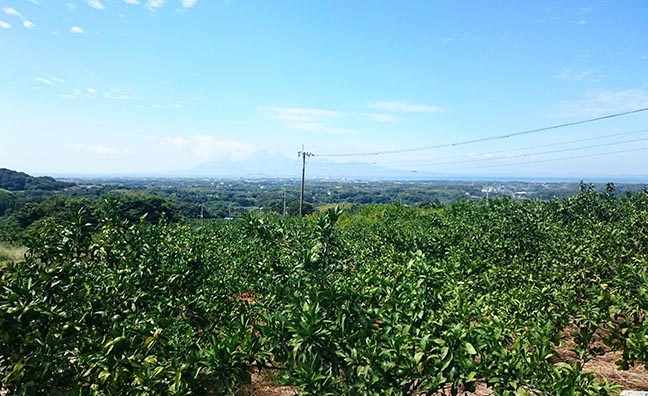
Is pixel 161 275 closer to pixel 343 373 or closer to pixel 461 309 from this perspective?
pixel 343 373

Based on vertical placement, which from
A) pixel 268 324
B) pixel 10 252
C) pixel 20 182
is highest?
pixel 268 324

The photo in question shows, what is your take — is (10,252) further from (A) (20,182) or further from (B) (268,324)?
(A) (20,182)

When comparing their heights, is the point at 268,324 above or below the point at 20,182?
above

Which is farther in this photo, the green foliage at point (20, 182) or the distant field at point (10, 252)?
the green foliage at point (20, 182)

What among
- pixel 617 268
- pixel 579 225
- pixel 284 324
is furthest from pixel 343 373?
pixel 579 225

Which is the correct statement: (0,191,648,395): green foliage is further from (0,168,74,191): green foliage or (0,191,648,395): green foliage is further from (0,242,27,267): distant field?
(0,168,74,191): green foliage

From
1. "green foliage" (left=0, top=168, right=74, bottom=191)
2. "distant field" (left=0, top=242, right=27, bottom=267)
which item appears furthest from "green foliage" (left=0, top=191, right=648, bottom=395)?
"green foliage" (left=0, top=168, right=74, bottom=191)

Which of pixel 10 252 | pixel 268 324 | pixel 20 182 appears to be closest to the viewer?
pixel 268 324

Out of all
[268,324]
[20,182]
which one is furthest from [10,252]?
[20,182]

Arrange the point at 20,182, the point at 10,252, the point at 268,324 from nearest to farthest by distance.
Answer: the point at 268,324 → the point at 10,252 → the point at 20,182

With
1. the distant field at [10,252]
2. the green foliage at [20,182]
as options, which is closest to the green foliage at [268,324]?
the distant field at [10,252]

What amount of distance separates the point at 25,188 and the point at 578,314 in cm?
10058

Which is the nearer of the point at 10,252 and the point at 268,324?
the point at 268,324

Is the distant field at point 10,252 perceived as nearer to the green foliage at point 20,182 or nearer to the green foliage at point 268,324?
the green foliage at point 268,324
